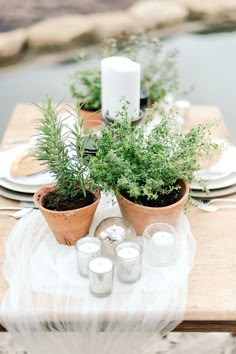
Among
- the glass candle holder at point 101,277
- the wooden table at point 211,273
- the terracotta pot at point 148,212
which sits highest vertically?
the terracotta pot at point 148,212

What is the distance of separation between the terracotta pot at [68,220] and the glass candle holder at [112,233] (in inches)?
1.4

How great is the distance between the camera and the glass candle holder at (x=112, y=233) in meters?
1.03

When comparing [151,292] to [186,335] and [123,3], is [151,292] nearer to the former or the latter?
[186,335]

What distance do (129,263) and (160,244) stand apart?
0.29 feet

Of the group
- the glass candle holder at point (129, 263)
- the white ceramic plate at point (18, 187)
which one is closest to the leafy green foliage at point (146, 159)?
the glass candle holder at point (129, 263)

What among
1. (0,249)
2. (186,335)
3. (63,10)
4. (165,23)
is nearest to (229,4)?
(165,23)

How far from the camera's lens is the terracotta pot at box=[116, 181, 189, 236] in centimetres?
104

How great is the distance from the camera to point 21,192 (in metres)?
1.30

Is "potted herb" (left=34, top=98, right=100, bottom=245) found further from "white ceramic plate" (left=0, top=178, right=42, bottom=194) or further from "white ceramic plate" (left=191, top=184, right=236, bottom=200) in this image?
"white ceramic plate" (left=191, top=184, right=236, bottom=200)

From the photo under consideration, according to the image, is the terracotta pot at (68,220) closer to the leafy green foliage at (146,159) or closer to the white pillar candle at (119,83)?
the leafy green foliage at (146,159)

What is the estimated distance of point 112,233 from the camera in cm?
104

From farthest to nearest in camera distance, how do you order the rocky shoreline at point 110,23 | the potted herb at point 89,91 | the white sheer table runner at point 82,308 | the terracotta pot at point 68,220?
the rocky shoreline at point 110,23 < the potted herb at point 89,91 < the terracotta pot at point 68,220 < the white sheer table runner at point 82,308

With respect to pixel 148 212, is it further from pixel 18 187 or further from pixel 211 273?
pixel 18 187

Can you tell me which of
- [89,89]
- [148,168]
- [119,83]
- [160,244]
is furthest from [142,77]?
[160,244]
